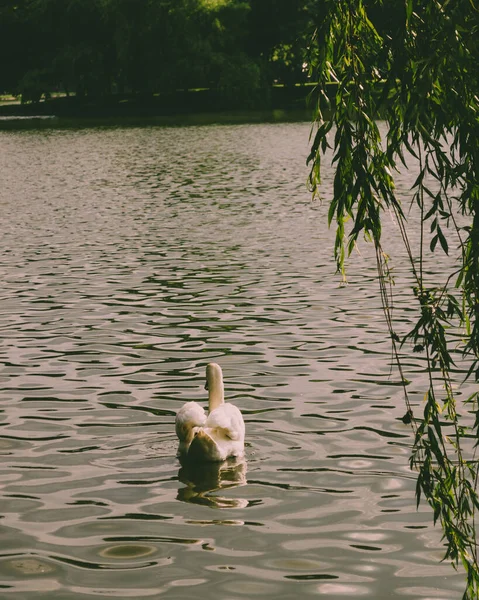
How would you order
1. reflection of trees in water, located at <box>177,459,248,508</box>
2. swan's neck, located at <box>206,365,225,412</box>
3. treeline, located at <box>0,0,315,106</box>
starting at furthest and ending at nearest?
treeline, located at <box>0,0,315,106</box> < swan's neck, located at <box>206,365,225,412</box> < reflection of trees in water, located at <box>177,459,248,508</box>

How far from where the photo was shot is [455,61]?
5703 millimetres

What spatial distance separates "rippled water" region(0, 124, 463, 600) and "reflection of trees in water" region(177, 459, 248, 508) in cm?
3

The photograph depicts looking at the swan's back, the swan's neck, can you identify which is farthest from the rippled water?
the swan's neck

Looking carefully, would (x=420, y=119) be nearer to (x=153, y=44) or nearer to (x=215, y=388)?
(x=215, y=388)

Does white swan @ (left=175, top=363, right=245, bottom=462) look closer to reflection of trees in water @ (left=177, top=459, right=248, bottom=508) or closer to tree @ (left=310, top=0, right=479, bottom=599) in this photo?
reflection of trees in water @ (left=177, top=459, right=248, bottom=508)

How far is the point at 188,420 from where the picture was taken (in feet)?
34.9

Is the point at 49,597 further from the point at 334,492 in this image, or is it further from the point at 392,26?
the point at 392,26

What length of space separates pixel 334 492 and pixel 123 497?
1.85 metres

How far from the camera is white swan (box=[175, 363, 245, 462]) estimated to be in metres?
10.4

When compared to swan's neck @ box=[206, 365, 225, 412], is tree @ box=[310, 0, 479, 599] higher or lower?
higher

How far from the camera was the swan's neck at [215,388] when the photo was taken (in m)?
11.2

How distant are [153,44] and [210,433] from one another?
83403 mm

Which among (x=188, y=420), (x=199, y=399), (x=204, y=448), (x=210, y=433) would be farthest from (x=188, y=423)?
(x=199, y=399)

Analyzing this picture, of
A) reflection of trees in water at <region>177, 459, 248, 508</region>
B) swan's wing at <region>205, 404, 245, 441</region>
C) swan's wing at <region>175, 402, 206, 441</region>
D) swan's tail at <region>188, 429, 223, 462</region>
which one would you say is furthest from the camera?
swan's wing at <region>175, 402, 206, 441</region>
